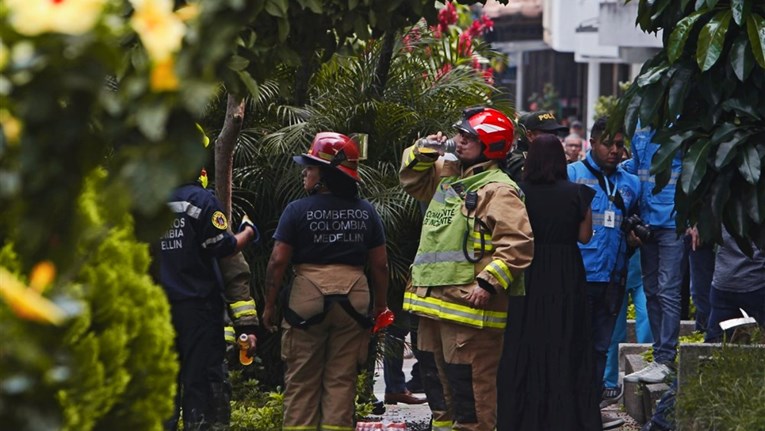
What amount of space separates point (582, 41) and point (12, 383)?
24.9m

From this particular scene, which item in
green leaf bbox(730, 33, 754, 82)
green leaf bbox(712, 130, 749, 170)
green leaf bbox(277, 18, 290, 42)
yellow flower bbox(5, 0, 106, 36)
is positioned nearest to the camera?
yellow flower bbox(5, 0, 106, 36)

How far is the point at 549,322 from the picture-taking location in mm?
7961

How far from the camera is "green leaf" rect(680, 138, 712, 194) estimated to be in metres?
A: 6.36

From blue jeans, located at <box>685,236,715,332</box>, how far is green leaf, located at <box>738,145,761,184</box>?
275cm

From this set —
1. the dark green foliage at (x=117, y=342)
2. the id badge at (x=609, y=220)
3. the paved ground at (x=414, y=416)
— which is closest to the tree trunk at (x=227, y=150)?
the paved ground at (x=414, y=416)

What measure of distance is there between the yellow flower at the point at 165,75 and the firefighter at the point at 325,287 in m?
5.13

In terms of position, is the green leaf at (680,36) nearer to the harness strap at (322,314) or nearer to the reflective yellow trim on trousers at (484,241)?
the reflective yellow trim on trousers at (484,241)

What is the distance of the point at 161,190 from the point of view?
243 cm

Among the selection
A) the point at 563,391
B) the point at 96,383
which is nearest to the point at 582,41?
the point at 563,391

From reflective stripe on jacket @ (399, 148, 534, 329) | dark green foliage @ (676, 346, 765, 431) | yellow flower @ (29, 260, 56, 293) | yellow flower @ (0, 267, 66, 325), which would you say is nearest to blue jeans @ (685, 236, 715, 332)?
dark green foliage @ (676, 346, 765, 431)

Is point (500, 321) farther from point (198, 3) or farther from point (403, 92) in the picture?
point (198, 3)

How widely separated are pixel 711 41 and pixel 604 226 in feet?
9.53

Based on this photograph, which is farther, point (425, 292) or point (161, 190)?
point (425, 292)

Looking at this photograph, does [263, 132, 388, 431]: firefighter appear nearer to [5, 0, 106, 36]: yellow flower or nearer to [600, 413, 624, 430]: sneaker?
[600, 413, 624, 430]: sneaker
